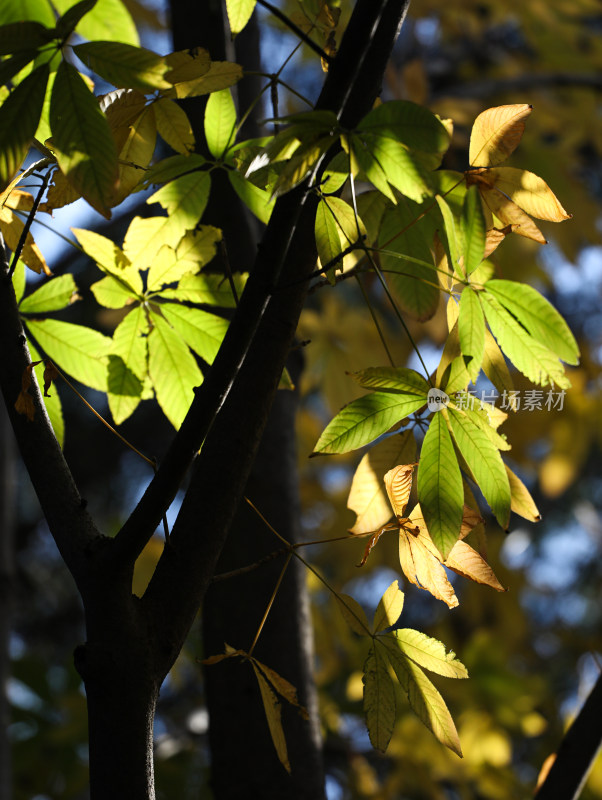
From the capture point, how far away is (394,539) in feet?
4.59

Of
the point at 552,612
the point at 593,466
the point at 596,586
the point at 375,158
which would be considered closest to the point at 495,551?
the point at 375,158

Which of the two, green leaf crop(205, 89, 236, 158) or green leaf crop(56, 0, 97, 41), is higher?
green leaf crop(205, 89, 236, 158)

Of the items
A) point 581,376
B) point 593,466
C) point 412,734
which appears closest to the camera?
point 412,734

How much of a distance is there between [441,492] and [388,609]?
0.34 ft

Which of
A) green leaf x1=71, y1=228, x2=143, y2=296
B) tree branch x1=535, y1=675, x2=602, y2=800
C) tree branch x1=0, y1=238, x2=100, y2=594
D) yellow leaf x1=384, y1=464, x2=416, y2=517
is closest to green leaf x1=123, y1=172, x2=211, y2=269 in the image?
green leaf x1=71, y1=228, x2=143, y2=296

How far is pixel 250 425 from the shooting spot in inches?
16.9

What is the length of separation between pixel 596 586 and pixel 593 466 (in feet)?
2.74

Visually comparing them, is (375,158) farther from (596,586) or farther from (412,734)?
(596,586)

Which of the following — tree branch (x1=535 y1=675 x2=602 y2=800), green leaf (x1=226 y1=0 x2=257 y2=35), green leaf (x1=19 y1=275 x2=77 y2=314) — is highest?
green leaf (x1=226 y1=0 x2=257 y2=35)

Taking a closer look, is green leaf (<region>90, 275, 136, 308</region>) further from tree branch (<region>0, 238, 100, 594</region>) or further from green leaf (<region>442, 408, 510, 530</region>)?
green leaf (<region>442, 408, 510, 530</region>)

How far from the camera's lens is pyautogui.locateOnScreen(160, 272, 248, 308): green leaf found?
517 millimetres

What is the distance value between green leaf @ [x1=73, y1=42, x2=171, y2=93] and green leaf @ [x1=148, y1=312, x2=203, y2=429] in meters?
0.21

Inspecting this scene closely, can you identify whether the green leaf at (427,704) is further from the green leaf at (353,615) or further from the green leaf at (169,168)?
the green leaf at (169,168)

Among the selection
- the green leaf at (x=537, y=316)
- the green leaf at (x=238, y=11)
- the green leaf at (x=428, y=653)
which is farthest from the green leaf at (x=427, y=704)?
the green leaf at (x=238, y=11)
